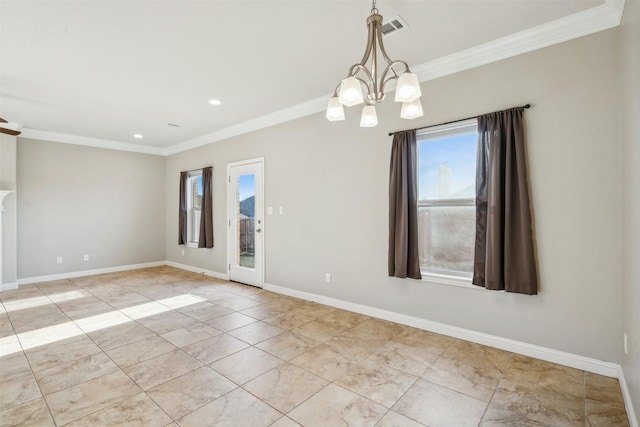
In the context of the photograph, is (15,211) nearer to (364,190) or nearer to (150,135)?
(150,135)

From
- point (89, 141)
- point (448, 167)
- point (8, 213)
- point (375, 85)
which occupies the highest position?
point (89, 141)

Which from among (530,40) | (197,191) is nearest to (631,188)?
(530,40)

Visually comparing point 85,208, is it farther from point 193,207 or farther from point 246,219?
point 246,219

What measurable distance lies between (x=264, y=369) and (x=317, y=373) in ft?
1.46

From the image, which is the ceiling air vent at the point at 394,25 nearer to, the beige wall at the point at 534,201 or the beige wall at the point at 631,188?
the beige wall at the point at 534,201

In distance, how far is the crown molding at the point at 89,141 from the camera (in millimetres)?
5512

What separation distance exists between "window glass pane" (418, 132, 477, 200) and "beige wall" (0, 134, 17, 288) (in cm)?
653

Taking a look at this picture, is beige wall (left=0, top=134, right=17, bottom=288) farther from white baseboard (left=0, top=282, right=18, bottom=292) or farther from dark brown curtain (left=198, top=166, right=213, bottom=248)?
dark brown curtain (left=198, top=166, right=213, bottom=248)

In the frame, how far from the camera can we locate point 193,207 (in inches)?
268

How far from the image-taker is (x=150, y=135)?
19.8ft

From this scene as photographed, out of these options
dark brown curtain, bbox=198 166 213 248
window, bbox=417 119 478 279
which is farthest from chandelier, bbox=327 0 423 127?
dark brown curtain, bbox=198 166 213 248

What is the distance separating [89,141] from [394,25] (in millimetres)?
6464

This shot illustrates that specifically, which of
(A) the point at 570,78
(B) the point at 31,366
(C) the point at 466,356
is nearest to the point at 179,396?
(B) the point at 31,366

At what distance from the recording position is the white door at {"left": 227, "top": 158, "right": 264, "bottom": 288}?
5.07 metres
